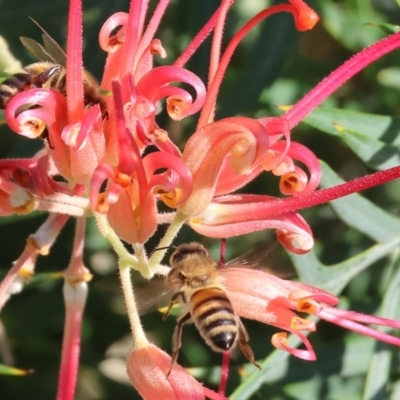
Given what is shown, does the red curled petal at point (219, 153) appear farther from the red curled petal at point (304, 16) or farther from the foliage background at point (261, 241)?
the foliage background at point (261, 241)

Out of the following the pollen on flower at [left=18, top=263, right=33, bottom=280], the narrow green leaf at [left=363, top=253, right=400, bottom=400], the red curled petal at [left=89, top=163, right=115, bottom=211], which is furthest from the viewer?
the narrow green leaf at [left=363, top=253, right=400, bottom=400]

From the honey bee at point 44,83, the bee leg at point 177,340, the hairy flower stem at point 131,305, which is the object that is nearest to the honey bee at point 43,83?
the honey bee at point 44,83

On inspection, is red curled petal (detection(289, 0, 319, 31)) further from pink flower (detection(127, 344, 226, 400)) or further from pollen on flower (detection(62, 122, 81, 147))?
pink flower (detection(127, 344, 226, 400))

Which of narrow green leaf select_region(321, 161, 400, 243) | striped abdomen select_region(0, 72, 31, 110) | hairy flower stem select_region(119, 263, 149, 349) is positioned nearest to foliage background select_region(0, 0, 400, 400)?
narrow green leaf select_region(321, 161, 400, 243)

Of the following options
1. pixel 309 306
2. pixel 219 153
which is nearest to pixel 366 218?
pixel 309 306

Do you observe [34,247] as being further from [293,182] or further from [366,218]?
[366,218]
